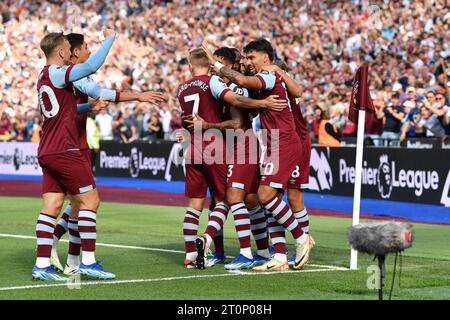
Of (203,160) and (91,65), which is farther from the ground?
(91,65)

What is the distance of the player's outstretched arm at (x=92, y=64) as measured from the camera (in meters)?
9.95

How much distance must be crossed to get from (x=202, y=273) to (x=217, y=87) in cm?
211

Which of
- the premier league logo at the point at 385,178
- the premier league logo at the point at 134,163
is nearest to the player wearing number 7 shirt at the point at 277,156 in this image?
the premier league logo at the point at 385,178

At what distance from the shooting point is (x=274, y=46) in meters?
32.8

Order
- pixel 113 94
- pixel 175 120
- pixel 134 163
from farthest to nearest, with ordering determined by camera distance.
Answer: pixel 175 120 < pixel 134 163 < pixel 113 94

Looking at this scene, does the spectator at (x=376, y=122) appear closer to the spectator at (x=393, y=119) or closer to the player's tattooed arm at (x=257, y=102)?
the spectator at (x=393, y=119)

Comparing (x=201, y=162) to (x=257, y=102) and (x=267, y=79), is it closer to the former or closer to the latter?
(x=257, y=102)

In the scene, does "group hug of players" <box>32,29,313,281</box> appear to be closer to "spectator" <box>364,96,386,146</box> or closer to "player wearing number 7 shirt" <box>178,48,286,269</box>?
"player wearing number 7 shirt" <box>178,48,286,269</box>

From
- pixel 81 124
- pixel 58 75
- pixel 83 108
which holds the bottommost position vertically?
pixel 81 124

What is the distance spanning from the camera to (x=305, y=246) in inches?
445

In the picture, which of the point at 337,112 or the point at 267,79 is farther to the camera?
the point at 337,112

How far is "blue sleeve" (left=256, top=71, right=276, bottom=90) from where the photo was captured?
10.9 meters

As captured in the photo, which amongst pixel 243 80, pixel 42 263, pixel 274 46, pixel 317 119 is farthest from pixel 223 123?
pixel 274 46
